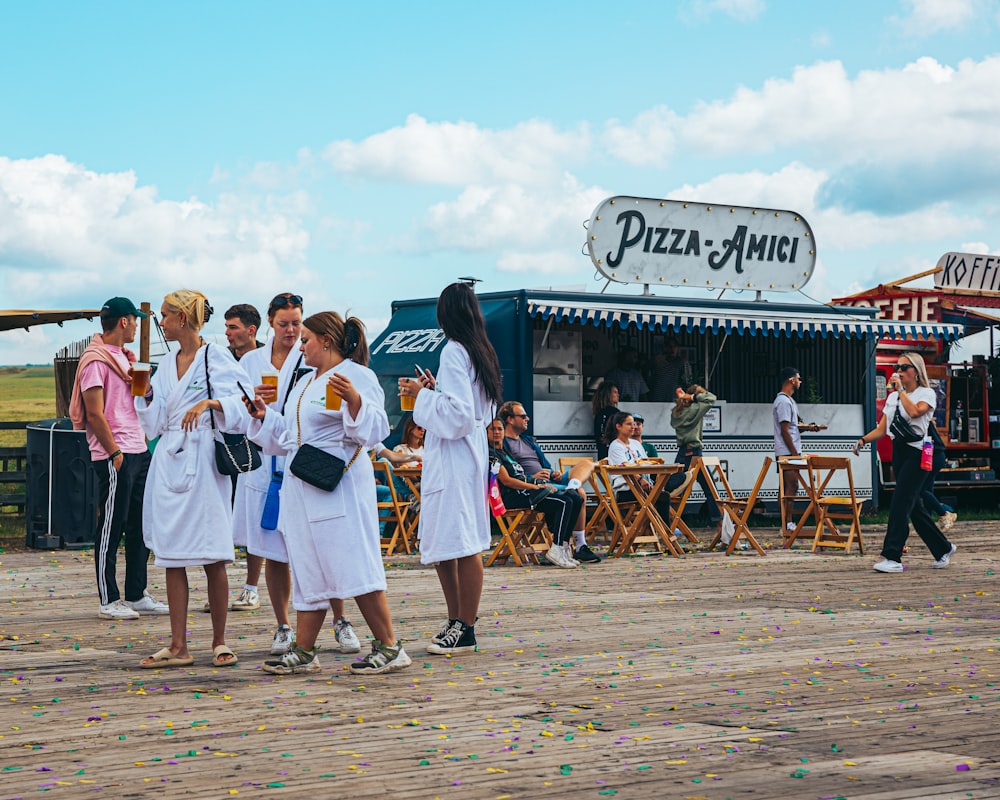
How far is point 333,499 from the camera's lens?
6445 millimetres

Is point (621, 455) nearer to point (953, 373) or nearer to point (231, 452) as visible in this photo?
point (231, 452)

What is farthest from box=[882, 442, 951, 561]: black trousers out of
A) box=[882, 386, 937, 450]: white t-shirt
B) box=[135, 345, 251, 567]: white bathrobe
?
box=[135, 345, 251, 567]: white bathrobe

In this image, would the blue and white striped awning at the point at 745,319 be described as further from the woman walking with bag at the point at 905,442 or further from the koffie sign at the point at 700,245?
the woman walking with bag at the point at 905,442

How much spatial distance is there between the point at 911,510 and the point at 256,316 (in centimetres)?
582

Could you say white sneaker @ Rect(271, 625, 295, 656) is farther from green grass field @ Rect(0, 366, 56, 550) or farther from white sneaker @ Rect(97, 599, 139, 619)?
green grass field @ Rect(0, 366, 56, 550)

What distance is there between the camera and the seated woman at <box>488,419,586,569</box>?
12445 mm

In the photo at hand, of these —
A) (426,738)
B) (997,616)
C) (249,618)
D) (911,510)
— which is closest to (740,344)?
(911,510)

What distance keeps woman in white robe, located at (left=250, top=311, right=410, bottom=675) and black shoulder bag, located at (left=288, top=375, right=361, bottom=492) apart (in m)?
0.03

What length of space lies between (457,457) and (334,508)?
100 cm

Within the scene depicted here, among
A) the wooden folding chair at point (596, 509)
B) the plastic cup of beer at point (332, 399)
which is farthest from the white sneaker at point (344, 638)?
the wooden folding chair at point (596, 509)

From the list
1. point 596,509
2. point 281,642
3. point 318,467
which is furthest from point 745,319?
point 318,467

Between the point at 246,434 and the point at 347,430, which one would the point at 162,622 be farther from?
the point at 347,430

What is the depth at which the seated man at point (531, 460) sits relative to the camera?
12672 millimetres

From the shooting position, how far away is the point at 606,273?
1753 centimetres
